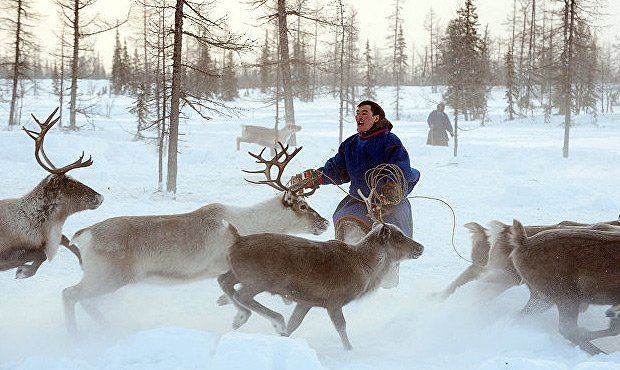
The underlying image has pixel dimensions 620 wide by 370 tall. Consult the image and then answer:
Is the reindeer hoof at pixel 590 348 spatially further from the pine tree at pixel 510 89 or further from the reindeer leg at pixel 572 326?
the pine tree at pixel 510 89

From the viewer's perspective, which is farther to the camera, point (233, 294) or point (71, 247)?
point (71, 247)

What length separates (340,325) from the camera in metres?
4.95

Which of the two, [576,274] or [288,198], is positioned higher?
[288,198]

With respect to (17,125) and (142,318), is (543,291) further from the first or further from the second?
(17,125)

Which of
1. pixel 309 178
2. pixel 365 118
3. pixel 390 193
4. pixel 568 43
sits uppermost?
pixel 568 43

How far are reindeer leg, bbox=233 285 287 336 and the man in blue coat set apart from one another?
1.59 metres

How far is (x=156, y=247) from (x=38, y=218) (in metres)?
1.31

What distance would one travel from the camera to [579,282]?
15.8 ft

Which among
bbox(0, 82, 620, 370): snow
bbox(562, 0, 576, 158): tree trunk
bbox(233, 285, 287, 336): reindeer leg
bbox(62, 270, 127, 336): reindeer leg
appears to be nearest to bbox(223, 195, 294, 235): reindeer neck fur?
bbox(0, 82, 620, 370): snow

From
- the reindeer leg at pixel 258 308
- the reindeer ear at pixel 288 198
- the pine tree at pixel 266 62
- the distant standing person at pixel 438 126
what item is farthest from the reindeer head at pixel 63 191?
the distant standing person at pixel 438 126

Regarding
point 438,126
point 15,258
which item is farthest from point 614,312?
point 438,126

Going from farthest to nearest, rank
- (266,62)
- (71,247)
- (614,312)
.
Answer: (266,62) → (71,247) → (614,312)

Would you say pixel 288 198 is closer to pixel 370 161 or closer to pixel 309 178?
pixel 309 178

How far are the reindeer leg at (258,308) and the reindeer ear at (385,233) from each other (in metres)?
1.25
